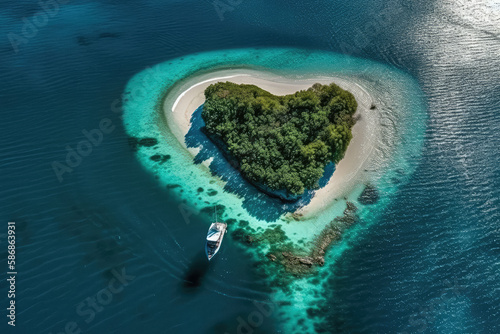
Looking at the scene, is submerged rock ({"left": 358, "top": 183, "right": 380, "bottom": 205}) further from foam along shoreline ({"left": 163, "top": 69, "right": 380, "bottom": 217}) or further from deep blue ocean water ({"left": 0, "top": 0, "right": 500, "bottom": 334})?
deep blue ocean water ({"left": 0, "top": 0, "right": 500, "bottom": 334})

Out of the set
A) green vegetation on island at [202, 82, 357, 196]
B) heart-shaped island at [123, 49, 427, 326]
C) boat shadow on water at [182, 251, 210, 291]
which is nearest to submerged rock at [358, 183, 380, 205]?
heart-shaped island at [123, 49, 427, 326]

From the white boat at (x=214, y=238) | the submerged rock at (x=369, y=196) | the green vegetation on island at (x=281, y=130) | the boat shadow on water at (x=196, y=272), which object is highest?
the green vegetation on island at (x=281, y=130)

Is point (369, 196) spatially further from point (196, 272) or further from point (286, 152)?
point (196, 272)

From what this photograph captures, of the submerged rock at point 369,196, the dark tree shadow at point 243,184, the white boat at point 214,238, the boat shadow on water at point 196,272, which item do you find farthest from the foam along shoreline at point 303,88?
the boat shadow on water at point 196,272

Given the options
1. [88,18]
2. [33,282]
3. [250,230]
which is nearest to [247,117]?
[250,230]

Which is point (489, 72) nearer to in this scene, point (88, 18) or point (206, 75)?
point (206, 75)

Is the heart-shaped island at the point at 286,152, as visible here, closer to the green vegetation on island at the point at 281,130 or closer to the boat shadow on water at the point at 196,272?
the green vegetation on island at the point at 281,130
